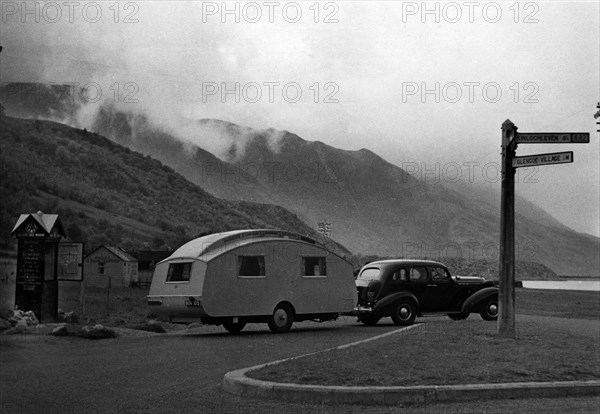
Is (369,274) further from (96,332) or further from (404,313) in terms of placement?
(96,332)

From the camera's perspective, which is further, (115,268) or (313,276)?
(115,268)

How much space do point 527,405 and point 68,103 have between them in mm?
137668

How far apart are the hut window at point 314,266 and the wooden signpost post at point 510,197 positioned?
23.9 ft

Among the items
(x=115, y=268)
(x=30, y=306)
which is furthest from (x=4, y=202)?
(x=30, y=306)

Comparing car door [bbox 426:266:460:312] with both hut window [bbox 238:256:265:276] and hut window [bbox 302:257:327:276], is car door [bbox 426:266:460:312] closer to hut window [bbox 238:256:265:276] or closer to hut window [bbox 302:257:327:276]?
hut window [bbox 302:257:327:276]

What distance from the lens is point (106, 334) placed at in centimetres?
1941

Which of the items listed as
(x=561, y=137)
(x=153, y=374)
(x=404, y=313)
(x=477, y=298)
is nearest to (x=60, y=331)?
(x=153, y=374)

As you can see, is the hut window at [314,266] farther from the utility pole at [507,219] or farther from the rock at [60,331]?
the utility pole at [507,219]

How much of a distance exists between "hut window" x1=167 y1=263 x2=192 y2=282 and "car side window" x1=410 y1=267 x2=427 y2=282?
290 inches

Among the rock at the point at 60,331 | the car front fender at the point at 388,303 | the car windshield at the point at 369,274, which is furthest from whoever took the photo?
the car windshield at the point at 369,274

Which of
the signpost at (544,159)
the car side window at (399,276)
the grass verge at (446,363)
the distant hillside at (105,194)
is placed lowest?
the grass verge at (446,363)

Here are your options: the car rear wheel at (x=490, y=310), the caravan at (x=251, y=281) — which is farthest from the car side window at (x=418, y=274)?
the caravan at (x=251, y=281)

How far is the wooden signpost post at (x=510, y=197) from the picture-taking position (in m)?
15.3

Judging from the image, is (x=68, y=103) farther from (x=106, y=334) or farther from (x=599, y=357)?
(x=599, y=357)
